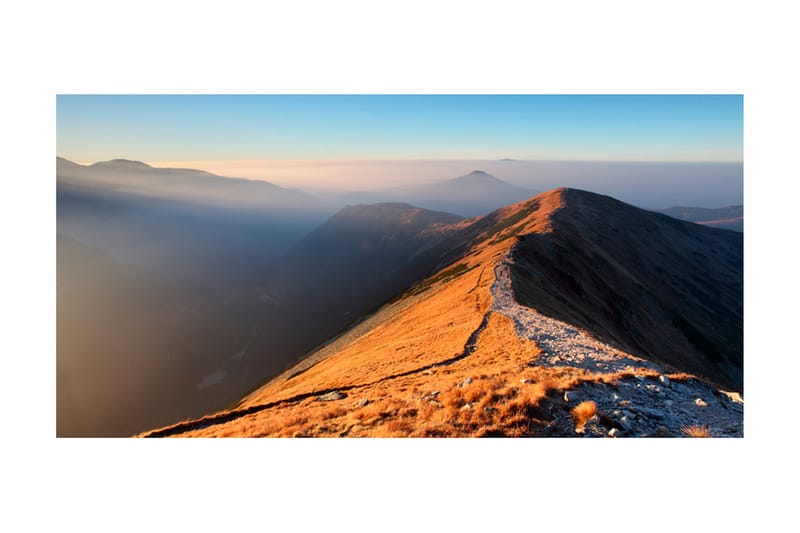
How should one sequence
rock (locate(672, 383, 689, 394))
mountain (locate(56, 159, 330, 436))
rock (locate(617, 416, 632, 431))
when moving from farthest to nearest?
mountain (locate(56, 159, 330, 436)) < rock (locate(672, 383, 689, 394)) < rock (locate(617, 416, 632, 431))

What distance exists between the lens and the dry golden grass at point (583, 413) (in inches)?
356

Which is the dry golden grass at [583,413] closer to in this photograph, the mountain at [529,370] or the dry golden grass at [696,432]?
the mountain at [529,370]

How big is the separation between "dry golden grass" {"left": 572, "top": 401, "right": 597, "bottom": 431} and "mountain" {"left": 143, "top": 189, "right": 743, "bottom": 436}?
3cm

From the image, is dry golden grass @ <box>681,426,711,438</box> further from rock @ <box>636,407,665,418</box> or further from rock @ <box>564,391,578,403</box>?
rock @ <box>564,391,578,403</box>

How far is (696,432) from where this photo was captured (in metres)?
9.17

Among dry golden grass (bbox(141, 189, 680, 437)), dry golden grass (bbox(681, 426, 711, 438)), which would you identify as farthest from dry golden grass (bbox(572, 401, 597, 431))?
dry golden grass (bbox(681, 426, 711, 438))

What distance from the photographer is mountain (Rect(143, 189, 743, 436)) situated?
9812mm

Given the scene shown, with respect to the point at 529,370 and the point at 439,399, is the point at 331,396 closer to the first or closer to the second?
the point at 439,399

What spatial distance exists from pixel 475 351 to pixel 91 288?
717 ft

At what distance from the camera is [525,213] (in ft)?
395

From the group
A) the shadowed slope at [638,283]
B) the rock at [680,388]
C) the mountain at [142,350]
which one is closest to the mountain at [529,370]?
the rock at [680,388]
